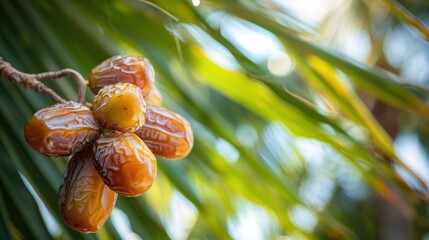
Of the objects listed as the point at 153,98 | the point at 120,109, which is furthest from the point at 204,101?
the point at 120,109

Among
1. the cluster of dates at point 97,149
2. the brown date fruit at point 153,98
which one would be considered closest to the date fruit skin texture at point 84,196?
the cluster of dates at point 97,149

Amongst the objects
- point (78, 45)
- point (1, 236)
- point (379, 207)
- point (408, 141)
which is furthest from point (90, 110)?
point (408, 141)

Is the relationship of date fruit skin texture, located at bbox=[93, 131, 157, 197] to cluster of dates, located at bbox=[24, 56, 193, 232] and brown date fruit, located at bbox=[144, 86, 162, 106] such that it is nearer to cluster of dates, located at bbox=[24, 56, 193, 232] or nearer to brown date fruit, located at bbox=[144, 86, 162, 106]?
cluster of dates, located at bbox=[24, 56, 193, 232]

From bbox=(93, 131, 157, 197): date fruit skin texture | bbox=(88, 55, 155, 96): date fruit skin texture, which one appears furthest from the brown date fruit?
bbox=(93, 131, 157, 197): date fruit skin texture

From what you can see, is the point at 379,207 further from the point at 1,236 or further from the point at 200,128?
the point at 1,236

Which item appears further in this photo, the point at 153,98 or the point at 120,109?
the point at 153,98

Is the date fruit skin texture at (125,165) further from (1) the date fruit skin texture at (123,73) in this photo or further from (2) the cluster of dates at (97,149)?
(1) the date fruit skin texture at (123,73)

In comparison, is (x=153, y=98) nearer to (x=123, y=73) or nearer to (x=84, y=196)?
(x=123, y=73)
